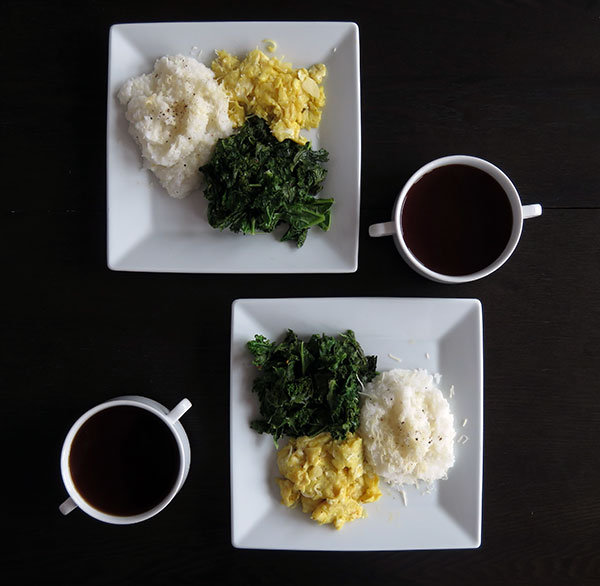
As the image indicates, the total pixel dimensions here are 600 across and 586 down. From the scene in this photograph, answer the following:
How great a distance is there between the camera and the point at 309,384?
171 centimetres

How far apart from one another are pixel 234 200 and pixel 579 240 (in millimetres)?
1206

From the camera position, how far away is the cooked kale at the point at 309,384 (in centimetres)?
168

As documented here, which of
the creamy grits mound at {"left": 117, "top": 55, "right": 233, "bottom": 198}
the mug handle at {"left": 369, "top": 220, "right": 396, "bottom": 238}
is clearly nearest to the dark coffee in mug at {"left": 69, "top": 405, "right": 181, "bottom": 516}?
the creamy grits mound at {"left": 117, "top": 55, "right": 233, "bottom": 198}

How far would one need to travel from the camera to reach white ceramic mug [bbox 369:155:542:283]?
1661 millimetres

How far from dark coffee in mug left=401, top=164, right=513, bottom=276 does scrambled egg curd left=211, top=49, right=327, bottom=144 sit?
0.43 meters

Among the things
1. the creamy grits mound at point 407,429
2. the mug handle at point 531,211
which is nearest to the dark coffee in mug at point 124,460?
the creamy grits mound at point 407,429

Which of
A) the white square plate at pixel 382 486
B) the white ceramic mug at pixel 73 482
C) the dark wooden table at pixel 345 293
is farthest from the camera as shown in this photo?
the dark wooden table at pixel 345 293

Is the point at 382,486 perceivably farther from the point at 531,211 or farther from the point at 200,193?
the point at 200,193

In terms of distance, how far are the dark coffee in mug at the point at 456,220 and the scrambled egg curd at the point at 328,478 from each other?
2.11 feet

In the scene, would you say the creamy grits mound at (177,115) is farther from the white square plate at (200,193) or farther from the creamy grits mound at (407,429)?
the creamy grits mound at (407,429)

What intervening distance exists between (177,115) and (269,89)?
0.30 metres

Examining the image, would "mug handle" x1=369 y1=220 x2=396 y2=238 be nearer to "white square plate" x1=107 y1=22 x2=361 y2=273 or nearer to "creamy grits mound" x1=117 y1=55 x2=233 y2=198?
"white square plate" x1=107 y1=22 x2=361 y2=273

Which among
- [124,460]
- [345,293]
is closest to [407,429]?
[345,293]

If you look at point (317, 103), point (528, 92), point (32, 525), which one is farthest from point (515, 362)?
point (32, 525)
